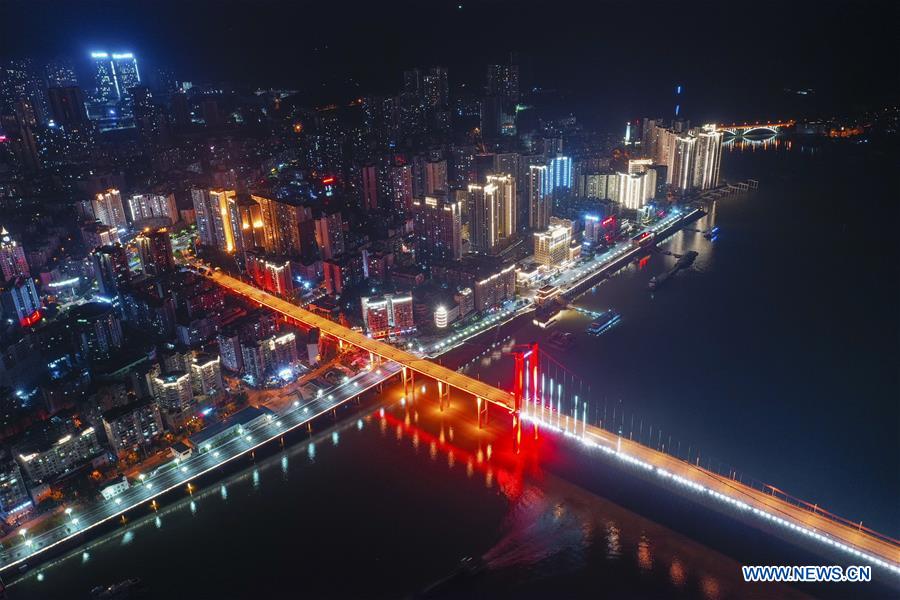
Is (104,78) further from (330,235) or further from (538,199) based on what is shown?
(538,199)

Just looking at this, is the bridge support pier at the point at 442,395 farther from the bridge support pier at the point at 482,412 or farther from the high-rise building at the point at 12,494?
the high-rise building at the point at 12,494

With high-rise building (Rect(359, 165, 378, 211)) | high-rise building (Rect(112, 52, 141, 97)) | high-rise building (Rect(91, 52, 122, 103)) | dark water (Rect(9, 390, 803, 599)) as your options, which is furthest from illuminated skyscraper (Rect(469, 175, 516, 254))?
high-rise building (Rect(91, 52, 122, 103))

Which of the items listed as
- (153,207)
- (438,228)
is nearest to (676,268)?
(438,228)

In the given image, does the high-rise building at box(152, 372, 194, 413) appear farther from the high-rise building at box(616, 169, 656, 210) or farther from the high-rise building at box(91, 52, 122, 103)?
the high-rise building at box(91, 52, 122, 103)

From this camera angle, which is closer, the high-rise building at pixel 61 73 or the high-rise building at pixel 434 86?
the high-rise building at pixel 61 73

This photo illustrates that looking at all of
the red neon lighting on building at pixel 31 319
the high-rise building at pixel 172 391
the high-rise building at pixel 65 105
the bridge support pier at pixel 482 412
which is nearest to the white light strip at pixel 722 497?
the bridge support pier at pixel 482 412

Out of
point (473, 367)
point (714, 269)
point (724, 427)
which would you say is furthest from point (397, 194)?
point (724, 427)

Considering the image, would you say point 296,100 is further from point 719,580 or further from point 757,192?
point 719,580
